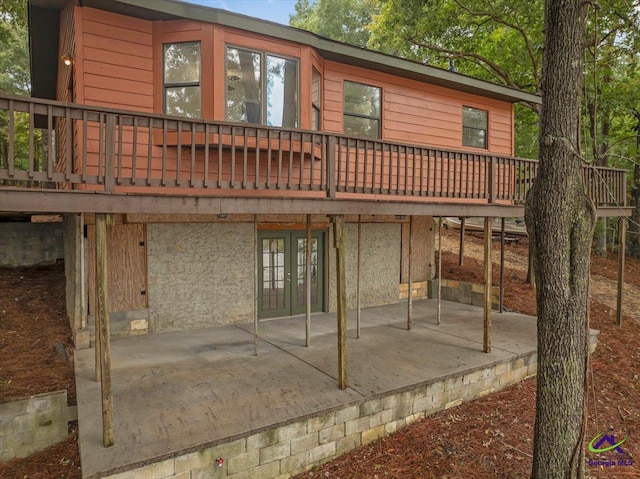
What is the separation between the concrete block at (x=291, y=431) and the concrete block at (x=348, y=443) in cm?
56

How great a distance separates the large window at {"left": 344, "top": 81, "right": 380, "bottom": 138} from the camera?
29.2ft

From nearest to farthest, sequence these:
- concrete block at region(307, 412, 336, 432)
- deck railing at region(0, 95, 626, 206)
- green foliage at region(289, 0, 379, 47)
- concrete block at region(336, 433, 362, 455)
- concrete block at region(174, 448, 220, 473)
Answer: concrete block at region(174, 448, 220, 473)
deck railing at region(0, 95, 626, 206)
concrete block at region(307, 412, 336, 432)
concrete block at region(336, 433, 362, 455)
green foliage at region(289, 0, 379, 47)

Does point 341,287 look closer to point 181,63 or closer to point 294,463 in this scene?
point 294,463

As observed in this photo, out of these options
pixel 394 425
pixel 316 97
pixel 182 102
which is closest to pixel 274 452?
pixel 394 425

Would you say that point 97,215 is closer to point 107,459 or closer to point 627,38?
point 107,459

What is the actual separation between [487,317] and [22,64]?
83.0 feet

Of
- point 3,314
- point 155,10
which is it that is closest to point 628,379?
point 155,10

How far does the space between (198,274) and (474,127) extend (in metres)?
8.37

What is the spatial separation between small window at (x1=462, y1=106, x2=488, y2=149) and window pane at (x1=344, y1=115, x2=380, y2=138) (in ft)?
9.83

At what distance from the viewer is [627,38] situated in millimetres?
11812

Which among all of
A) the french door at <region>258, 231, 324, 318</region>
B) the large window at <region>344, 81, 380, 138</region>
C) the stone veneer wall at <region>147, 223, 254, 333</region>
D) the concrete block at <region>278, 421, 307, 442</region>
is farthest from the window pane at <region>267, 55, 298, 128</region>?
the concrete block at <region>278, 421, 307, 442</region>

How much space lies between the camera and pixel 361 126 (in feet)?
30.0

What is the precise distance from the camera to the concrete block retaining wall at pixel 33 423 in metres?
4.48

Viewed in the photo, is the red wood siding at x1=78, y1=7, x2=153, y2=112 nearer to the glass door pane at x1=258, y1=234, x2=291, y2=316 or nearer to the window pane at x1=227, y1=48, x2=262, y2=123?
the window pane at x1=227, y1=48, x2=262, y2=123
